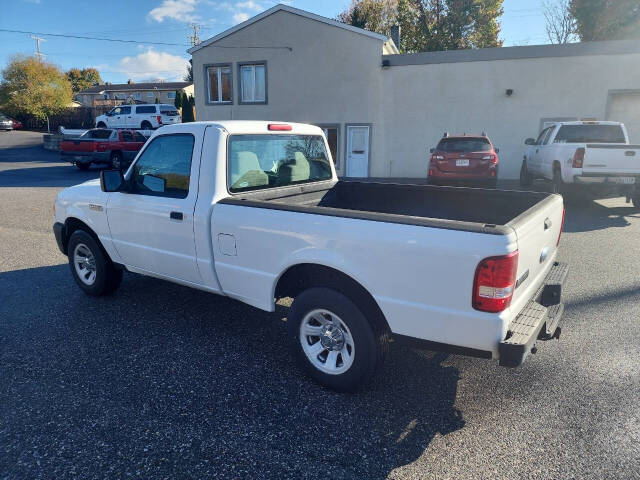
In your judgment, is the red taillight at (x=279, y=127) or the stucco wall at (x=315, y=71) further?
the stucco wall at (x=315, y=71)

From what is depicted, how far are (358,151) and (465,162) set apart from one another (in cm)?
682

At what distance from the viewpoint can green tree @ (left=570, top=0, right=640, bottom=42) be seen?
29266 mm

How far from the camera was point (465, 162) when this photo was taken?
40.0 feet

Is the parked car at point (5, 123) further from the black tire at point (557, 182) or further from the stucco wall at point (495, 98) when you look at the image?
the black tire at point (557, 182)

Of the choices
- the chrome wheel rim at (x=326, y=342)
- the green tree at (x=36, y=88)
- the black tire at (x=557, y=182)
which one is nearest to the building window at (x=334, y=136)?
the black tire at (x=557, y=182)

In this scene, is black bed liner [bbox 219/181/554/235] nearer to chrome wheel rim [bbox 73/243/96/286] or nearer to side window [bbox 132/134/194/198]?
side window [bbox 132/134/194/198]

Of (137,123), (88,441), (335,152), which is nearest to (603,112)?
(335,152)

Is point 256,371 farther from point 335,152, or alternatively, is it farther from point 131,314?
point 335,152

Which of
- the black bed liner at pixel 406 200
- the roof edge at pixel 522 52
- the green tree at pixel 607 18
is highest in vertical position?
the green tree at pixel 607 18

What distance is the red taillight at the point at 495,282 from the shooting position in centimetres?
250

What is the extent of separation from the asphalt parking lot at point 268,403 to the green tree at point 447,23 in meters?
37.0

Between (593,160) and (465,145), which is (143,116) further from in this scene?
(593,160)

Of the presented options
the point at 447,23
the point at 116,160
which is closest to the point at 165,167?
the point at 116,160

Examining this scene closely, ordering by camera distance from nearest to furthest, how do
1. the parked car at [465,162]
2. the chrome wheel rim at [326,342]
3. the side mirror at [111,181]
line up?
the chrome wheel rim at [326,342] < the side mirror at [111,181] < the parked car at [465,162]
